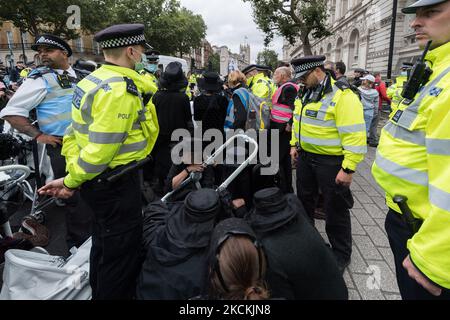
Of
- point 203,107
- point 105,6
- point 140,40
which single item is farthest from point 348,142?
point 105,6

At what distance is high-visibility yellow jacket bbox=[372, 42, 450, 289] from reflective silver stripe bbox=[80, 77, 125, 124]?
1.65 metres

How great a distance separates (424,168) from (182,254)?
1346mm

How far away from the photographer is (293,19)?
1672 centimetres

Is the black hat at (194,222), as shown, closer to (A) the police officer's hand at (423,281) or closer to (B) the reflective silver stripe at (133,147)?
(B) the reflective silver stripe at (133,147)

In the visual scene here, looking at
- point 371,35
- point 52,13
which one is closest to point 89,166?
point 371,35

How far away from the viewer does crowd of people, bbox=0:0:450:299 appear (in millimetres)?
1427

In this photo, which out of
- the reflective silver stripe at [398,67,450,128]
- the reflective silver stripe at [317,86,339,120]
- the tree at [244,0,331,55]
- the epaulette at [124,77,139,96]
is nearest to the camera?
the reflective silver stripe at [398,67,450,128]

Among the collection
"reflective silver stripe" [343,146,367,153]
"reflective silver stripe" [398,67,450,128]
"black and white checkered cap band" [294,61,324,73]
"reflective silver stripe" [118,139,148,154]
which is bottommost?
"reflective silver stripe" [343,146,367,153]

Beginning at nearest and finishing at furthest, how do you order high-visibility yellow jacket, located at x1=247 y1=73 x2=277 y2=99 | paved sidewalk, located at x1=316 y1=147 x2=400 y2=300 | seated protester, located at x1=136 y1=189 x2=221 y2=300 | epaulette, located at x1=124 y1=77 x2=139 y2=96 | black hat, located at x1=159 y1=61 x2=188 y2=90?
seated protester, located at x1=136 y1=189 x2=221 y2=300 → epaulette, located at x1=124 y1=77 x2=139 y2=96 → paved sidewalk, located at x1=316 y1=147 x2=400 y2=300 → black hat, located at x1=159 y1=61 x2=188 y2=90 → high-visibility yellow jacket, located at x1=247 y1=73 x2=277 y2=99

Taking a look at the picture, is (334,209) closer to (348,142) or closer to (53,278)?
(348,142)

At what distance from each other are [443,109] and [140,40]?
1.87 meters

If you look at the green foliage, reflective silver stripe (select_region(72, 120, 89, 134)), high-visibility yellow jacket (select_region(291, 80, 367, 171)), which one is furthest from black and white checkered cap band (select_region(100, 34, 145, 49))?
the green foliage

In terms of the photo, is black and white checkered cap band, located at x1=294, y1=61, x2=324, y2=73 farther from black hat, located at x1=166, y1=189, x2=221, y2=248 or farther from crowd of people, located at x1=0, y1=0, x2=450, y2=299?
black hat, located at x1=166, y1=189, x2=221, y2=248

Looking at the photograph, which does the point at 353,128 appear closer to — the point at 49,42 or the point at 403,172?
the point at 403,172
